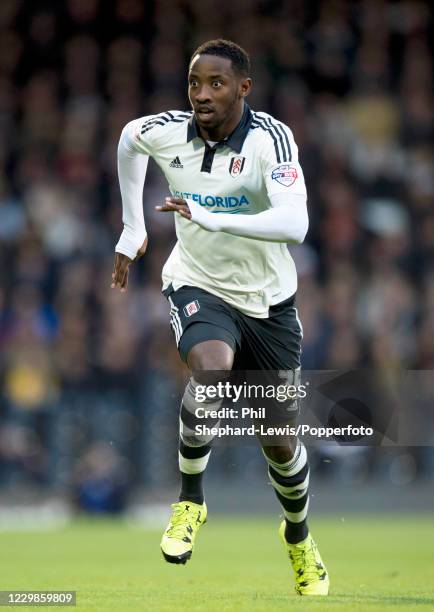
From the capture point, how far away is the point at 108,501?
46.3ft

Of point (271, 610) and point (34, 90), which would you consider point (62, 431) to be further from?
point (271, 610)

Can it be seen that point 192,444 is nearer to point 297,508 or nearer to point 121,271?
point 297,508

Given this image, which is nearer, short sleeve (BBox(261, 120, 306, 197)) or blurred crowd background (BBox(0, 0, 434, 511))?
short sleeve (BBox(261, 120, 306, 197))

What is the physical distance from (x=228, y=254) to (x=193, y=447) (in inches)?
40.6

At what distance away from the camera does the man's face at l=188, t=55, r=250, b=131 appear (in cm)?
673

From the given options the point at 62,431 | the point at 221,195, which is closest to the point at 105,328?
the point at 62,431

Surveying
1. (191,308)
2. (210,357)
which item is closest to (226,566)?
(191,308)

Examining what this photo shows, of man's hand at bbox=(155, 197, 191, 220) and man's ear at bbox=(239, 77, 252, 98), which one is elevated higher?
man's ear at bbox=(239, 77, 252, 98)

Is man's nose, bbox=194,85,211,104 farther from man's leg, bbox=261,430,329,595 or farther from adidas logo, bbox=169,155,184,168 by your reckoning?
man's leg, bbox=261,430,329,595

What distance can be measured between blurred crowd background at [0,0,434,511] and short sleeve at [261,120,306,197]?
6.94m

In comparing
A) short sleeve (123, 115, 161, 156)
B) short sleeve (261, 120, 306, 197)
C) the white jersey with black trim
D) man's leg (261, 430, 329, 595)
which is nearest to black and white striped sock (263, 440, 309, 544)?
man's leg (261, 430, 329, 595)

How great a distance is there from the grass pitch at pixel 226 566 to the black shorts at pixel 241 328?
4.04 ft

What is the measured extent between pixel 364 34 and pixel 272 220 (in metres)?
13.0

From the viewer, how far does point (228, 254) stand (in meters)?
7.07
